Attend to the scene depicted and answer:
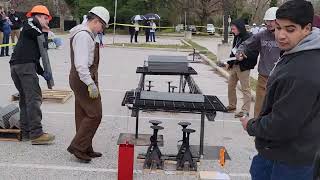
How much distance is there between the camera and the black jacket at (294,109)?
269 cm

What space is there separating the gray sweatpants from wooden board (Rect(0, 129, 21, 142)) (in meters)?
0.15

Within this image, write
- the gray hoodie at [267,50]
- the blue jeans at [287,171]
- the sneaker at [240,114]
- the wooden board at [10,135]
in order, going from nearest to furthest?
1. the blue jeans at [287,171]
2. the wooden board at [10,135]
3. the gray hoodie at [267,50]
4. the sneaker at [240,114]

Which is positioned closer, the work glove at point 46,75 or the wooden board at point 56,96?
the work glove at point 46,75

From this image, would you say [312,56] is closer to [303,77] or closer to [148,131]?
[303,77]

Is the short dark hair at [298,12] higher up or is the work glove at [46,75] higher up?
the short dark hair at [298,12]

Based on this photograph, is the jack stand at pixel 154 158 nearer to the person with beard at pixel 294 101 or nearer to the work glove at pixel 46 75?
the work glove at pixel 46 75

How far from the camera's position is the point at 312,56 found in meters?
2.77

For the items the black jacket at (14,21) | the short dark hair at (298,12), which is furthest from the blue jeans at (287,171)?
the black jacket at (14,21)

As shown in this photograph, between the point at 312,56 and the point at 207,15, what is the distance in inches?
2269

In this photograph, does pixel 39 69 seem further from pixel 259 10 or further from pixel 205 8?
pixel 205 8

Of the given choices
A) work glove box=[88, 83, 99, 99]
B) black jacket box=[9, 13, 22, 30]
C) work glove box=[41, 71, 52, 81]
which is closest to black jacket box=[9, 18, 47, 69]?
work glove box=[41, 71, 52, 81]

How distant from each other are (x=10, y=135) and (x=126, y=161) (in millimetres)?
2410

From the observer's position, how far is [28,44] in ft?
20.9

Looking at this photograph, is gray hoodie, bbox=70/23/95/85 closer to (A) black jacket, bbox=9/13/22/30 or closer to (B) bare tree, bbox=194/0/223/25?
(A) black jacket, bbox=9/13/22/30
